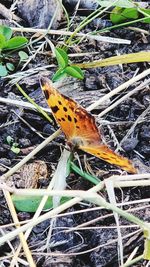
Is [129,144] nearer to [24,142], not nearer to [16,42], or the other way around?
[24,142]

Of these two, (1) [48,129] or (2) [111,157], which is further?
(1) [48,129]

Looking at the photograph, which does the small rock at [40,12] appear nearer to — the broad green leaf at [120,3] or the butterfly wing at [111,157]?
the broad green leaf at [120,3]

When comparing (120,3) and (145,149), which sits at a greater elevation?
(120,3)

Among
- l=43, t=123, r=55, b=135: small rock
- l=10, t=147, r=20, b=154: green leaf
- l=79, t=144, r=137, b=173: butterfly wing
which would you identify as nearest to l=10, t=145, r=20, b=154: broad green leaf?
l=10, t=147, r=20, b=154: green leaf

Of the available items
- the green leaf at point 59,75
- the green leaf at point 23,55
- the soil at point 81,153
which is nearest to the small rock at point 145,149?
the soil at point 81,153

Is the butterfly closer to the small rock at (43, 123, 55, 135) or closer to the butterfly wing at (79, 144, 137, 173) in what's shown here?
the butterfly wing at (79, 144, 137, 173)

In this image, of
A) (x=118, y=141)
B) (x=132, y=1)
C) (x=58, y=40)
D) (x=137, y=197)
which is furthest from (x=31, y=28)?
(x=137, y=197)

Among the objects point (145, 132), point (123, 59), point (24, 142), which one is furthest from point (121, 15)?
point (24, 142)
